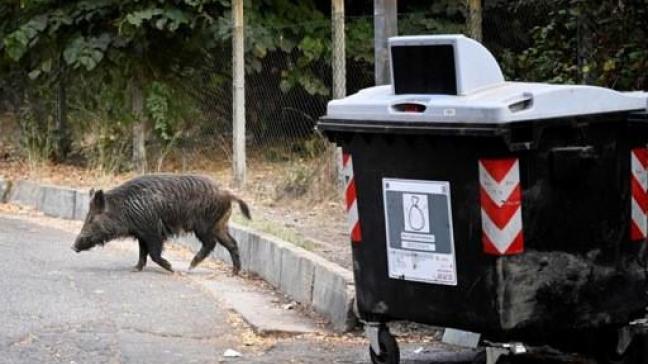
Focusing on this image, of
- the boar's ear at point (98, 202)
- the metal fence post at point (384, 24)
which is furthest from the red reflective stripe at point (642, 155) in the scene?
the boar's ear at point (98, 202)

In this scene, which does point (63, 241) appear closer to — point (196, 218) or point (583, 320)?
point (196, 218)

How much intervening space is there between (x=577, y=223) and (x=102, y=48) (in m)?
10.3

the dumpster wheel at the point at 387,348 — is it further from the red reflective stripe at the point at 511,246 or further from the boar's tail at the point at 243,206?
the boar's tail at the point at 243,206

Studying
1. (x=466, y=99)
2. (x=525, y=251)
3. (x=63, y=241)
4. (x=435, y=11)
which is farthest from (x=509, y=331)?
(x=435, y=11)

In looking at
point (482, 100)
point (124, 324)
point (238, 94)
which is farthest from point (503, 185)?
point (238, 94)

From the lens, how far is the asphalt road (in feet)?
26.0

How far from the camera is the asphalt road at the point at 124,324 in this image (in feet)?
26.0

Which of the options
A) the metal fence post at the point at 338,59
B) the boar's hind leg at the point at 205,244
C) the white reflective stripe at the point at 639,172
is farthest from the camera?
the metal fence post at the point at 338,59

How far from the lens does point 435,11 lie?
15.5 metres

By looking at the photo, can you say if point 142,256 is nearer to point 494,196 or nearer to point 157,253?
point 157,253

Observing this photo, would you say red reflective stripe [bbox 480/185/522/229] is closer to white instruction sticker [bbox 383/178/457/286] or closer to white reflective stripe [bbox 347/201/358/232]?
white instruction sticker [bbox 383/178/457/286]

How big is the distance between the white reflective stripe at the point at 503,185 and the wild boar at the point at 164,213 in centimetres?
535

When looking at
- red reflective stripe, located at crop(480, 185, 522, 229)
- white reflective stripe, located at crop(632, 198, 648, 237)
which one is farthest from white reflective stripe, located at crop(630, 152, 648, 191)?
red reflective stripe, located at crop(480, 185, 522, 229)

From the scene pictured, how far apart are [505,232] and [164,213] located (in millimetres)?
5703
